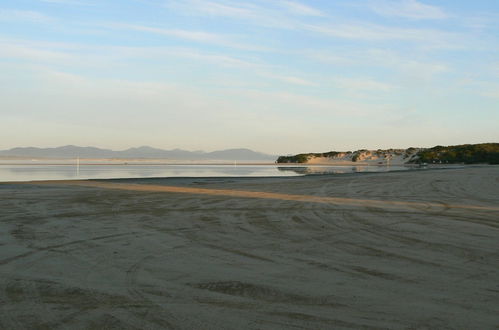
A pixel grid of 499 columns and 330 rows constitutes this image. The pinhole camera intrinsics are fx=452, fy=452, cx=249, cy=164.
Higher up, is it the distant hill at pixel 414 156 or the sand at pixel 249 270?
the distant hill at pixel 414 156

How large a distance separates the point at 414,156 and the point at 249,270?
94.0 m

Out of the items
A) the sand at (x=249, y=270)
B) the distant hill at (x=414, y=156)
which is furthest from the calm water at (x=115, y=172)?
the distant hill at (x=414, y=156)

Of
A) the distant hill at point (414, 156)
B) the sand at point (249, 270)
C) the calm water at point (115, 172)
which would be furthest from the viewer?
the distant hill at point (414, 156)

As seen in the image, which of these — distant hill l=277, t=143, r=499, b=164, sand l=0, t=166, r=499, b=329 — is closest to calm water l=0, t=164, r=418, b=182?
sand l=0, t=166, r=499, b=329

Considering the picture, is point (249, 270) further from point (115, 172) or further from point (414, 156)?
point (414, 156)

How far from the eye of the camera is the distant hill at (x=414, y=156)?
247ft

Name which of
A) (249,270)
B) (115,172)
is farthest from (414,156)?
(249,270)

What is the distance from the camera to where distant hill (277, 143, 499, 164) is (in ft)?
247

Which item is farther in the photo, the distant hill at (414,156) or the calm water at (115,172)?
the distant hill at (414,156)

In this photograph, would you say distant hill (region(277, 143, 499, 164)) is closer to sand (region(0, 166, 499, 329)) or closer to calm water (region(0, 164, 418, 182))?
calm water (region(0, 164, 418, 182))

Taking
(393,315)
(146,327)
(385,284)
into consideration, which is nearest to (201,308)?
(146,327)

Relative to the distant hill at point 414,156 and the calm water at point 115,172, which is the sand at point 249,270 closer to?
the calm water at point 115,172

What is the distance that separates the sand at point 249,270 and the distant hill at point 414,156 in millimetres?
71567

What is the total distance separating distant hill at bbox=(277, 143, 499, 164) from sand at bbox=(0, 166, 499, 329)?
235 feet
